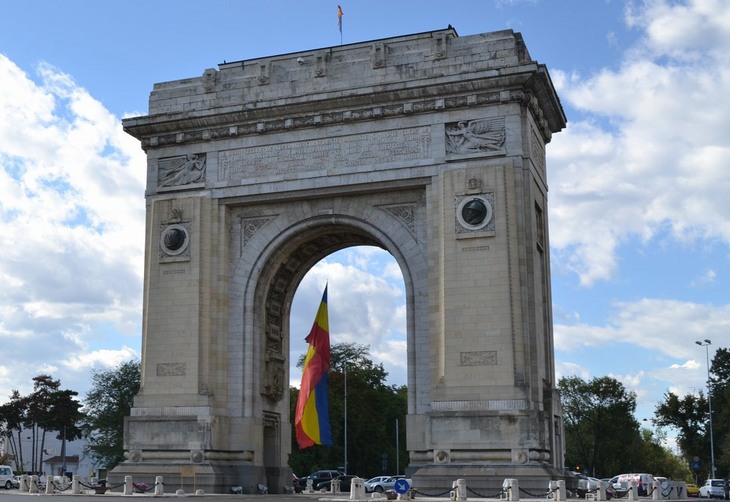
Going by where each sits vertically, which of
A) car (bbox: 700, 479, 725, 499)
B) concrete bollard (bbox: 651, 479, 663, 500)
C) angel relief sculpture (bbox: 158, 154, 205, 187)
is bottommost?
car (bbox: 700, 479, 725, 499)

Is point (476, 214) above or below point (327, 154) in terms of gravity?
below

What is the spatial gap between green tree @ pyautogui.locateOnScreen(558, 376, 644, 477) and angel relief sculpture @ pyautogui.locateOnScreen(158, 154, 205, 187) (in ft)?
201

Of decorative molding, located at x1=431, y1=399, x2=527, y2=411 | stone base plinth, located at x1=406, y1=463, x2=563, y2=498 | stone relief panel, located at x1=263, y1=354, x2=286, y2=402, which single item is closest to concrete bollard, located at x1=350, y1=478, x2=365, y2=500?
stone base plinth, located at x1=406, y1=463, x2=563, y2=498

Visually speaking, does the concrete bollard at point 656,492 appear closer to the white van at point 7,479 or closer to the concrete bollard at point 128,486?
the concrete bollard at point 128,486

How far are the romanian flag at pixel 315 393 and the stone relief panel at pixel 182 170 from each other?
731 cm

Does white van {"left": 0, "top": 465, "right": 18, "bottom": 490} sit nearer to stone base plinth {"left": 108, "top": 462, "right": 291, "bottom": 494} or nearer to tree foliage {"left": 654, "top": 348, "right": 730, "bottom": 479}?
stone base plinth {"left": 108, "top": 462, "right": 291, "bottom": 494}

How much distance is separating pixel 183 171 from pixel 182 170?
2.8 inches

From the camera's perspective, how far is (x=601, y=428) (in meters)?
90.2

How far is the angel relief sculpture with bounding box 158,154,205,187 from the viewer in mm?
38719

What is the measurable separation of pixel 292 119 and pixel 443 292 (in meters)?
9.30

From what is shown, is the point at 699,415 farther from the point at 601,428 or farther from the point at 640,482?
the point at 640,482

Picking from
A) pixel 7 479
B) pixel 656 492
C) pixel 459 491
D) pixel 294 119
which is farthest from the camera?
pixel 7 479

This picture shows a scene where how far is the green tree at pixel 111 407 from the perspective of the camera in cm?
7088

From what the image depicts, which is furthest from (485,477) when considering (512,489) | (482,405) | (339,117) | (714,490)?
(714,490)
